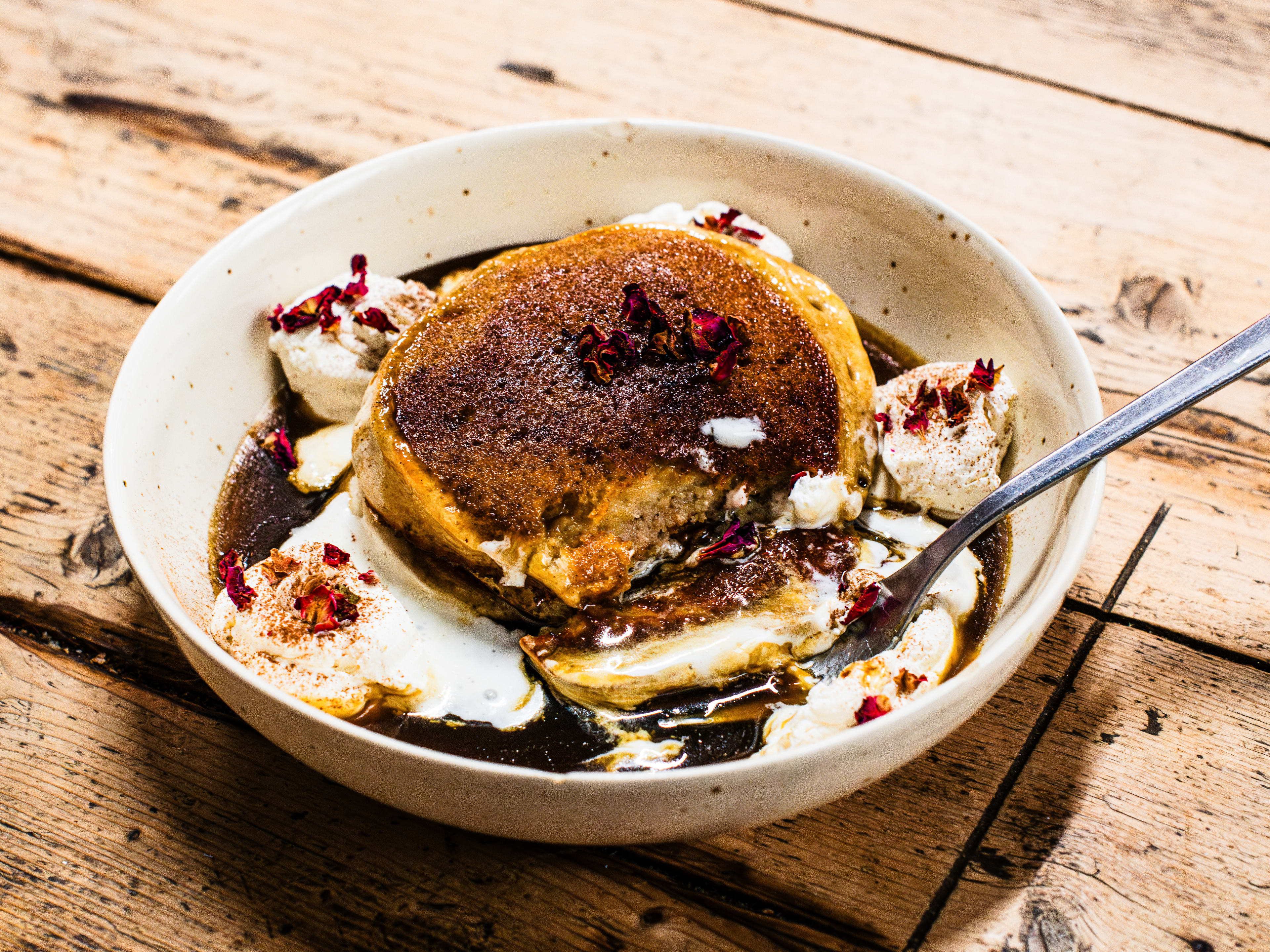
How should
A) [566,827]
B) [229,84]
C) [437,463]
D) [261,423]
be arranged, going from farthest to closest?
1. [229,84]
2. [261,423]
3. [437,463]
4. [566,827]

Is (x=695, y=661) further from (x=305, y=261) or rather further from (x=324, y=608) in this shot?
(x=305, y=261)

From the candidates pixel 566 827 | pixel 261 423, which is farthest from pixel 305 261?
pixel 566 827

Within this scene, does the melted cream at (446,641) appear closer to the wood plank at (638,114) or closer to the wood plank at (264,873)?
the wood plank at (264,873)

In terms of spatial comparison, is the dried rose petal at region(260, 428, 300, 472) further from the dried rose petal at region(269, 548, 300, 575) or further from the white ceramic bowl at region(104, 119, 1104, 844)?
the dried rose petal at region(269, 548, 300, 575)

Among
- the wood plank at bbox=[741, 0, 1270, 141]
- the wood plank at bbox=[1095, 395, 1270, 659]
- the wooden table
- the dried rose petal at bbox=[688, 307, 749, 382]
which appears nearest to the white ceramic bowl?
the wooden table

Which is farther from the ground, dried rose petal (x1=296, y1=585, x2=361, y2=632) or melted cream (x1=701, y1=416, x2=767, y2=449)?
melted cream (x1=701, y1=416, x2=767, y2=449)

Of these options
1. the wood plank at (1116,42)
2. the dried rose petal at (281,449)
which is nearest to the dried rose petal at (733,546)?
the dried rose petal at (281,449)

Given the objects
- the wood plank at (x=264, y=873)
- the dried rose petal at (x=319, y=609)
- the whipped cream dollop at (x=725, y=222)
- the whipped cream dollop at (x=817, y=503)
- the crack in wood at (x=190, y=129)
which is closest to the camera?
the wood plank at (x=264, y=873)
